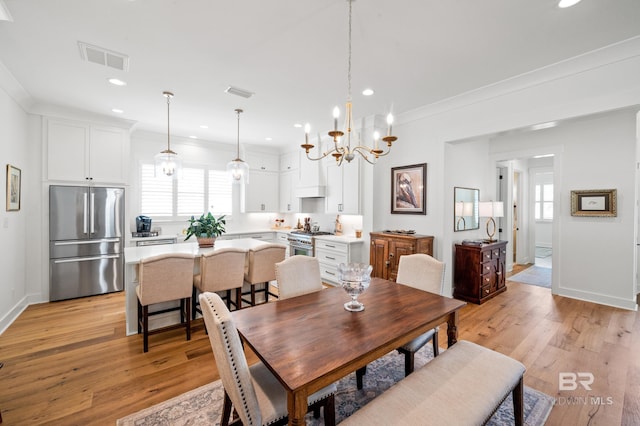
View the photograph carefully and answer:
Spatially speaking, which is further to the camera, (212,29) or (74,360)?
(74,360)

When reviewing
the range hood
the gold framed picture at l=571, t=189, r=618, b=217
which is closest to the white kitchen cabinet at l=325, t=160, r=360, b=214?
the range hood

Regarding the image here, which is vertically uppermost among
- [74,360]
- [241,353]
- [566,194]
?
[566,194]

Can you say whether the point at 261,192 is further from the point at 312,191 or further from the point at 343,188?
the point at 343,188

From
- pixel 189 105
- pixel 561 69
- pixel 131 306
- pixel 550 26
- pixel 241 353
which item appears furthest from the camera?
pixel 189 105

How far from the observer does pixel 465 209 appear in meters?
4.38

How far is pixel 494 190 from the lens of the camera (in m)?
5.46

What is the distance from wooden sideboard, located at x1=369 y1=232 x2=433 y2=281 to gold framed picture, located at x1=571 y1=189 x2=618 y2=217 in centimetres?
236

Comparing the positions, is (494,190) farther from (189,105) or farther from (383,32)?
(189,105)

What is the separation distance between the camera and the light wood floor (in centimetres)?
200

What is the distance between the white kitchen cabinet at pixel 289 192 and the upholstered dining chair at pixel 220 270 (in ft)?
10.2

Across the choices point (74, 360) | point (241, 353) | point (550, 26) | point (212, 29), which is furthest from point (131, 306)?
point (550, 26)

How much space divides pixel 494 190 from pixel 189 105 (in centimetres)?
567

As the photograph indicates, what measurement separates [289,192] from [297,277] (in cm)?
432

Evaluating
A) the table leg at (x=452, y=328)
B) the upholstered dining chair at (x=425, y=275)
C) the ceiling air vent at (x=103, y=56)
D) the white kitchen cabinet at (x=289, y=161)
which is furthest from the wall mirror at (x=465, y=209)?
the ceiling air vent at (x=103, y=56)
